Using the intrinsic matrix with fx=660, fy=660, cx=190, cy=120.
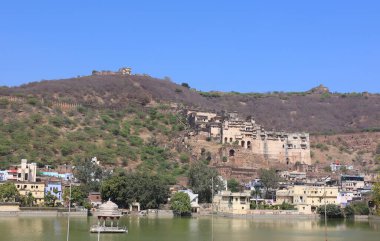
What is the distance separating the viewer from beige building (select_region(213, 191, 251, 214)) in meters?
81.9

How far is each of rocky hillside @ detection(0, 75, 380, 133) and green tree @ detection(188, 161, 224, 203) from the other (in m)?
45.5

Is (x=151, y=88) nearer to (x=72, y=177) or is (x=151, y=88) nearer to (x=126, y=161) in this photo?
(x=126, y=161)

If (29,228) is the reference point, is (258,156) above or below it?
above

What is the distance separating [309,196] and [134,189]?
23.0 metres

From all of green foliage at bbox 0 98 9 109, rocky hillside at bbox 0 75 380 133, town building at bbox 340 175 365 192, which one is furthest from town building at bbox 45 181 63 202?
rocky hillside at bbox 0 75 380 133

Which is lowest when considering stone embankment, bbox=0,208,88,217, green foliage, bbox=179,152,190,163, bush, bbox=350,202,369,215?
stone embankment, bbox=0,208,88,217

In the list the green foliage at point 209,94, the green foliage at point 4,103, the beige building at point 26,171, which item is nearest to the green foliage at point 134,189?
the beige building at point 26,171

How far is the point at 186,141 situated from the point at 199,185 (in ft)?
79.3

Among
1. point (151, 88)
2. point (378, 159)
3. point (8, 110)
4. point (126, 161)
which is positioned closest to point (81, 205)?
point (126, 161)

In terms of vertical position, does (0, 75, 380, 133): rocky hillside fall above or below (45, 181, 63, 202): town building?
above

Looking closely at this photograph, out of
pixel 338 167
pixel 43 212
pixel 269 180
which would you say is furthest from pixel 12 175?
pixel 338 167

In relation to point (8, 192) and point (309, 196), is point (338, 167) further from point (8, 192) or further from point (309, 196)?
point (8, 192)

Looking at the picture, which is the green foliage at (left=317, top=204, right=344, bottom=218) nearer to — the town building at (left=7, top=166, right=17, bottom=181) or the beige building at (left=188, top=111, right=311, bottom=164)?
the beige building at (left=188, top=111, right=311, bottom=164)

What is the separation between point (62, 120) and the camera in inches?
4508
